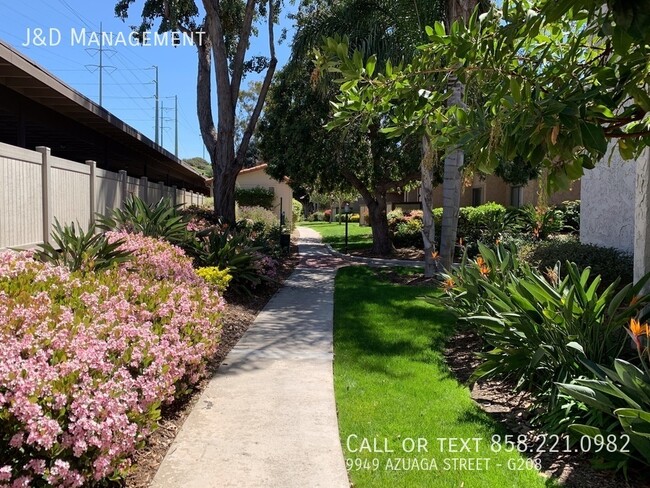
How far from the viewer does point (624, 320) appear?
4.41 metres

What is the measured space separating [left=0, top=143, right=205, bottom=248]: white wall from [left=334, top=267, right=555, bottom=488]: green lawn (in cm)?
459

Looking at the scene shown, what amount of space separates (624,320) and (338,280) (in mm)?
9121

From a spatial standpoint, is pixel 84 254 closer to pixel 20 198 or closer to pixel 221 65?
pixel 20 198

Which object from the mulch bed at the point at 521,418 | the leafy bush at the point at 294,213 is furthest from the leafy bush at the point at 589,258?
the leafy bush at the point at 294,213

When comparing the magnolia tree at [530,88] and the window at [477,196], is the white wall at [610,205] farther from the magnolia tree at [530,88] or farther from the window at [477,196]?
the window at [477,196]

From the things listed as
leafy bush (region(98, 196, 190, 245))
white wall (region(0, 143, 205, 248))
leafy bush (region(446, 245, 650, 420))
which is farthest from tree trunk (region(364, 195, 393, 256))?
leafy bush (region(446, 245, 650, 420))

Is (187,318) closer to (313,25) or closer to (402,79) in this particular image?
(402,79)

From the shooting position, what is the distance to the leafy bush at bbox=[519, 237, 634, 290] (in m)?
8.46

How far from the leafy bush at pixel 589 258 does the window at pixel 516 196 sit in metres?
17.0

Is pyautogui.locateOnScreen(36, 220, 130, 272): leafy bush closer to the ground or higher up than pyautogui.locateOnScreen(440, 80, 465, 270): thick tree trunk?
closer to the ground

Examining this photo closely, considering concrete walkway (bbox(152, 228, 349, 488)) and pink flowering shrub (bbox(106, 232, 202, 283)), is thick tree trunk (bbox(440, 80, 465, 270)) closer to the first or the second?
concrete walkway (bbox(152, 228, 349, 488))

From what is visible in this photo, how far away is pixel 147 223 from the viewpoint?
10.2 meters

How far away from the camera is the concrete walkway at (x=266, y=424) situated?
359 centimetres

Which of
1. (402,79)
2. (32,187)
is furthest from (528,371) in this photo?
(32,187)
